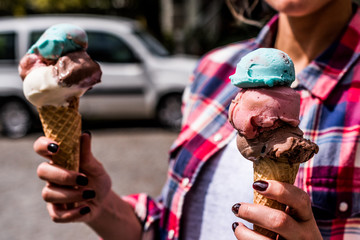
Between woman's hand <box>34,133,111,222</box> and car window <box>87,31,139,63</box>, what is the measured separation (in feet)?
20.0

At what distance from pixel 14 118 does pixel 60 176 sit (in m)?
6.65

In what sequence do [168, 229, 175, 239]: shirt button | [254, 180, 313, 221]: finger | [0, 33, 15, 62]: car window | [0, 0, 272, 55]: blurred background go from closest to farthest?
1. [254, 180, 313, 221]: finger
2. [168, 229, 175, 239]: shirt button
3. [0, 33, 15, 62]: car window
4. [0, 0, 272, 55]: blurred background

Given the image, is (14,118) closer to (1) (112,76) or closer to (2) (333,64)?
(1) (112,76)

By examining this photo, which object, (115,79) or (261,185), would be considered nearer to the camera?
(261,185)

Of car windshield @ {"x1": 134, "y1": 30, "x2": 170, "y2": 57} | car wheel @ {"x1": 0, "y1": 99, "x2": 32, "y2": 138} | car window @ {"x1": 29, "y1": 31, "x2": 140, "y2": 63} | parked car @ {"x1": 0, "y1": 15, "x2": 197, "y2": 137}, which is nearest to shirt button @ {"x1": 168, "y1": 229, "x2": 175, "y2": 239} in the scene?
parked car @ {"x1": 0, "y1": 15, "x2": 197, "y2": 137}

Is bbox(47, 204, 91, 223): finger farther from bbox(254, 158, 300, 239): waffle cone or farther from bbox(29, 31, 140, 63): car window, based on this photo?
bbox(29, 31, 140, 63): car window

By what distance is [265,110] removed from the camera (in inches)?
41.3

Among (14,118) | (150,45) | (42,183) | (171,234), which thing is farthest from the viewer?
(150,45)

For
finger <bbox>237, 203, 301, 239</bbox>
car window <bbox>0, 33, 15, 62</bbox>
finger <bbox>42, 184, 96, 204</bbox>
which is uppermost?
finger <bbox>237, 203, 301, 239</bbox>

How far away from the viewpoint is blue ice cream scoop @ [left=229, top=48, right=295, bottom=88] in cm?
106

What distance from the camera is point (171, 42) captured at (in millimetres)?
13531

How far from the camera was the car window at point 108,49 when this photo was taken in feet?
24.7

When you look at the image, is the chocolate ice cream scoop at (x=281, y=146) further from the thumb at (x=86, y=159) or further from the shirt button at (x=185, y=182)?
the thumb at (x=86, y=159)

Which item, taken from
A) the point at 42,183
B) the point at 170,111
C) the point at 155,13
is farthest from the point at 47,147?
the point at 155,13
